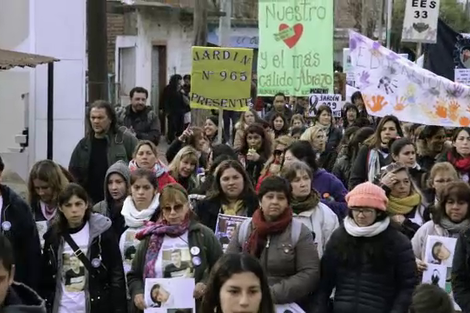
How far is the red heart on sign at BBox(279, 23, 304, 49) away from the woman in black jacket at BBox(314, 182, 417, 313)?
8.11 metres

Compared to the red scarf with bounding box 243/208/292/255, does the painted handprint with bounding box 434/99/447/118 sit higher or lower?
higher

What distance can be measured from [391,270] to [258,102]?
15257 mm

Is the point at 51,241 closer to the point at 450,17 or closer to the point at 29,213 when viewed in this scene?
the point at 29,213

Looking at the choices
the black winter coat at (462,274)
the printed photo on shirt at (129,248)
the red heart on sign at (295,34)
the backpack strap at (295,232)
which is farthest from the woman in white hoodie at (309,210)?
the red heart on sign at (295,34)

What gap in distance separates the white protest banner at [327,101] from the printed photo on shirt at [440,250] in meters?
10.4

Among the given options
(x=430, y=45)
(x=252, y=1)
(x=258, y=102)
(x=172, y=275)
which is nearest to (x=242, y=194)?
(x=172, y=275)

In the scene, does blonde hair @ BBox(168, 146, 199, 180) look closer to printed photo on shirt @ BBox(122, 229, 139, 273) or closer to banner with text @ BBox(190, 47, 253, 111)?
printed photo on shirt @ BBox(122, 229, 139, 273)

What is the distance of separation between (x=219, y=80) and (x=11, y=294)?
829 cm

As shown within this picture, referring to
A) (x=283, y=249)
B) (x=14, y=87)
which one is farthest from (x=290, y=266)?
(x=14, y=87)

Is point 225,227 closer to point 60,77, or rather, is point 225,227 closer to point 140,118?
point 140,118

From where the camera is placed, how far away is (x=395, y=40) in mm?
49844

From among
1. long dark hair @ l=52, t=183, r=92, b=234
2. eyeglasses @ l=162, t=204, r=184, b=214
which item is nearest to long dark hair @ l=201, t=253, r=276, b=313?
eyeglasses @ l=162, t=204, r=184, b=214

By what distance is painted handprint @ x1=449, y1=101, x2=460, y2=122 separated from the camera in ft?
37.2

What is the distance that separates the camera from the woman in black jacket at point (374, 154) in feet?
31.5
